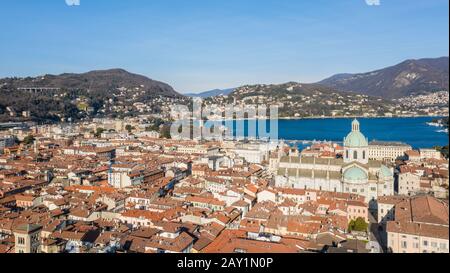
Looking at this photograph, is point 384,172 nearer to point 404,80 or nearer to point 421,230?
point 421,230

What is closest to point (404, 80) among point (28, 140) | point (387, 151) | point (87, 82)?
point (87, 82)

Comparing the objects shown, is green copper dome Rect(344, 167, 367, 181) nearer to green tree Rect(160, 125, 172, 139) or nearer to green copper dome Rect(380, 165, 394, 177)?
green copper dome Rect(380, 165, 394, 177)

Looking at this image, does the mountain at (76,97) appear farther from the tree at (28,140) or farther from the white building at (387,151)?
the white building at (387,151)

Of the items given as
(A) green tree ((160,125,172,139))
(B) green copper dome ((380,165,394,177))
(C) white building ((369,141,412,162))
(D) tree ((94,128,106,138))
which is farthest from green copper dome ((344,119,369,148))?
(D) tree ((94,128,106,138))
